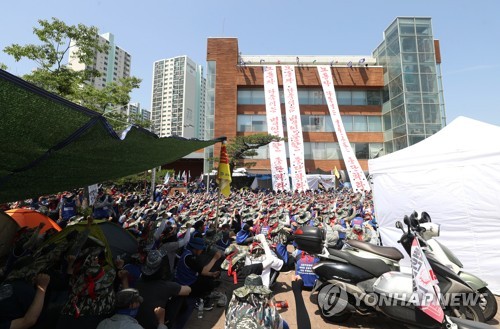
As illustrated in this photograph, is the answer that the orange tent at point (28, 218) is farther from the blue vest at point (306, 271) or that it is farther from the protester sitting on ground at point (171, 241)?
the blue vest at point (306, 271)

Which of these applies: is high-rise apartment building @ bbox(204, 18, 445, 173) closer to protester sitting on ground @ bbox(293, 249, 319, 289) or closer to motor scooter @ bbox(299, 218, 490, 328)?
protester sitting on ground @ bbox(293, 249, 319, 289)

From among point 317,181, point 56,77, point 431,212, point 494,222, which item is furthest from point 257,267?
point 317,181

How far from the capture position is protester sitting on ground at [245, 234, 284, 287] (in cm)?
478

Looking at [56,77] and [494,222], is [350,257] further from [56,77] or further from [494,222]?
[56,77]

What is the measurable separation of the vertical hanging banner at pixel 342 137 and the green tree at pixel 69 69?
22922mm

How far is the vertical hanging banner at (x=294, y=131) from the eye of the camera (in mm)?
28681

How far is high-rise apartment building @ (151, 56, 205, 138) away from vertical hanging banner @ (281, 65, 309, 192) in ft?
166

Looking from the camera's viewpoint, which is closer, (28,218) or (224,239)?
(28,218)

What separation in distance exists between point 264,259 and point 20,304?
3.38 metres

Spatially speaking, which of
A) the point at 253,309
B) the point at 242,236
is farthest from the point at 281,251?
the point at 253,309

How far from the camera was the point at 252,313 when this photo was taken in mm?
2311

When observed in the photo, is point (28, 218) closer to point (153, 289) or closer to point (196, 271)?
point (196, 271)

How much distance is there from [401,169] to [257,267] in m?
4.25

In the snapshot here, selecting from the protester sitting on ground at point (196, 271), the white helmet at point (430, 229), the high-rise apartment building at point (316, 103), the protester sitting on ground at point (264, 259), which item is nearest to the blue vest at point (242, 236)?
the protester sitting on ground at point (264, 259)
